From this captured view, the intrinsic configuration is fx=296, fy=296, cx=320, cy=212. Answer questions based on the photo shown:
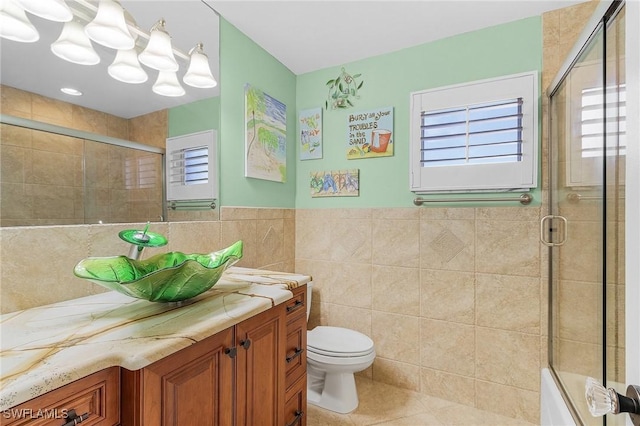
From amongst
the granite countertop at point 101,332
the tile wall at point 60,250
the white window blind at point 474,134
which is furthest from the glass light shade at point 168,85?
the white window blind at point 474,134

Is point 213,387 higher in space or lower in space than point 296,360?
higher

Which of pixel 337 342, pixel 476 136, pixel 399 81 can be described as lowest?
pixel 337 342

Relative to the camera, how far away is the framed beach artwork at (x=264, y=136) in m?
1.99

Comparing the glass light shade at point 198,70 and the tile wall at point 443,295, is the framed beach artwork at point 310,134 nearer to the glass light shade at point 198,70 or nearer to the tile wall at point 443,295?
the tile wall at point 443,295

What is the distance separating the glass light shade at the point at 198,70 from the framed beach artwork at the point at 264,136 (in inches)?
13.2

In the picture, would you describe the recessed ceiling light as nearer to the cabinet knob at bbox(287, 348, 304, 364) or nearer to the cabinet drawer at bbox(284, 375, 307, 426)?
the cabinet knob at bbox(287, 348, 304, 364)

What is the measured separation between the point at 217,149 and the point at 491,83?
1.73 m

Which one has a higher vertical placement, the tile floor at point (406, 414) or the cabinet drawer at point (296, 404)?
the cabinet drawer at point (296, 404)

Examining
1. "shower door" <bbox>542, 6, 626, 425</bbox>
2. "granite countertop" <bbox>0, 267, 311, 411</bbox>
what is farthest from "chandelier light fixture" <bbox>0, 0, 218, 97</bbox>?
"shower door" <bbox>542, 6, 626, 425</bbox>

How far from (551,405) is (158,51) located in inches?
102

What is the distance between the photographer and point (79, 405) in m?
0.64

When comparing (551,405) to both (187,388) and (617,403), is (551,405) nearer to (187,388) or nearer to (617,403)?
(617,403)

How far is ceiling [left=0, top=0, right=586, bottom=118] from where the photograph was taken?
106cm

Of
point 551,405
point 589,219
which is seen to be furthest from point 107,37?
point 551,405
